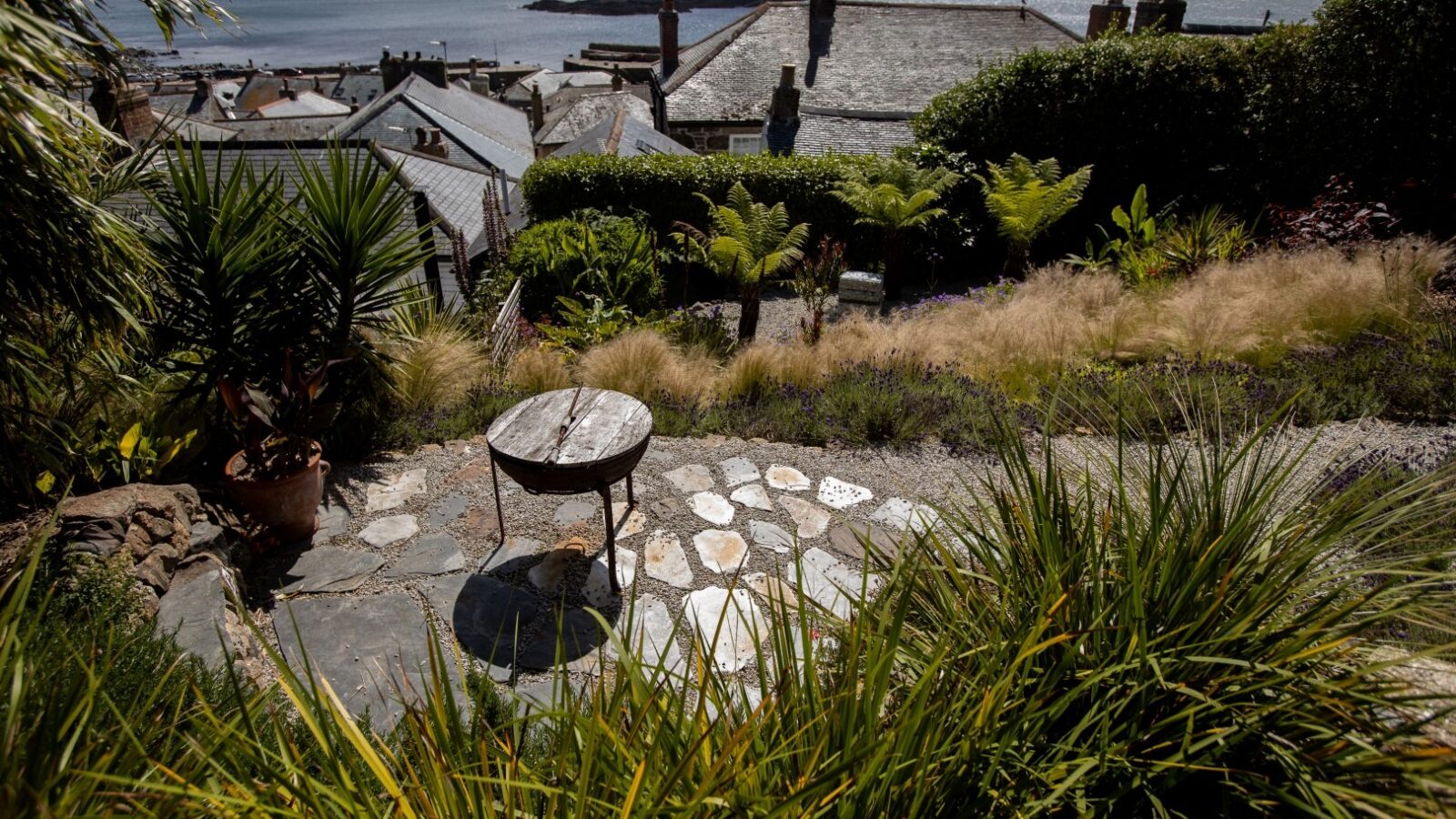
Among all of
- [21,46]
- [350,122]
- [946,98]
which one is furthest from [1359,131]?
[350,122]

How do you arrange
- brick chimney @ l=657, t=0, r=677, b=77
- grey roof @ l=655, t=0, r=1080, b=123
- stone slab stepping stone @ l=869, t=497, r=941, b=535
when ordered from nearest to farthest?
stone slab stepping stone @ l=869, t=497, r=941, b=535, grey roof @ l=655, t=0, r=1080, b=123, brick chimney @ l=657, t=0, r=677, b=77

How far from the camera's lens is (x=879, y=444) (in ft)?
17.0

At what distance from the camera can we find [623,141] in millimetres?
16453

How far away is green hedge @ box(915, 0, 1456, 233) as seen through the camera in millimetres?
8773

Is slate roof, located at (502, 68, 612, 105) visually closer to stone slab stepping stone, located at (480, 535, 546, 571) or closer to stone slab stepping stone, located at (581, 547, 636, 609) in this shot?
stone slab stepping stone, located at (480, 535, 546, 571)

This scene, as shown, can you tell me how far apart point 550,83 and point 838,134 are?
42.3m

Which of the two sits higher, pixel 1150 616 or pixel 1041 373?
pixel 1150 616

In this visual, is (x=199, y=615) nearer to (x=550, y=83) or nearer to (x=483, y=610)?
(x=483, y=610)

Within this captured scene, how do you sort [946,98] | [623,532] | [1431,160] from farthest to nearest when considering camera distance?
[946,98] → [1431,160] → [623,532]

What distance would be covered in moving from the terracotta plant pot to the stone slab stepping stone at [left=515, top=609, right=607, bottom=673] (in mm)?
1477

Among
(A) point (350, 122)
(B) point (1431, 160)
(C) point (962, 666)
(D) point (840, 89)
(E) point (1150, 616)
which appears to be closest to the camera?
(E) point (1150, 616)

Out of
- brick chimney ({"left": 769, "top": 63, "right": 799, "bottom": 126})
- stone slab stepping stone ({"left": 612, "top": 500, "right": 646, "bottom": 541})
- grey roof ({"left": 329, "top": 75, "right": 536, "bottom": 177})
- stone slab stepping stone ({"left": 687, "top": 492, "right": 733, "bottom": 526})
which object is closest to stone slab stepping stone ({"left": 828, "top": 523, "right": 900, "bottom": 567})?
stone slab stepping stone ({"left": 687, "top": 492, "right": 733, "bottom": 526})

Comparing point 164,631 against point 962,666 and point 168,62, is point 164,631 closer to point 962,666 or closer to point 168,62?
point 962,666

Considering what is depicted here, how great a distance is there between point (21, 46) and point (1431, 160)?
11.9 meters
